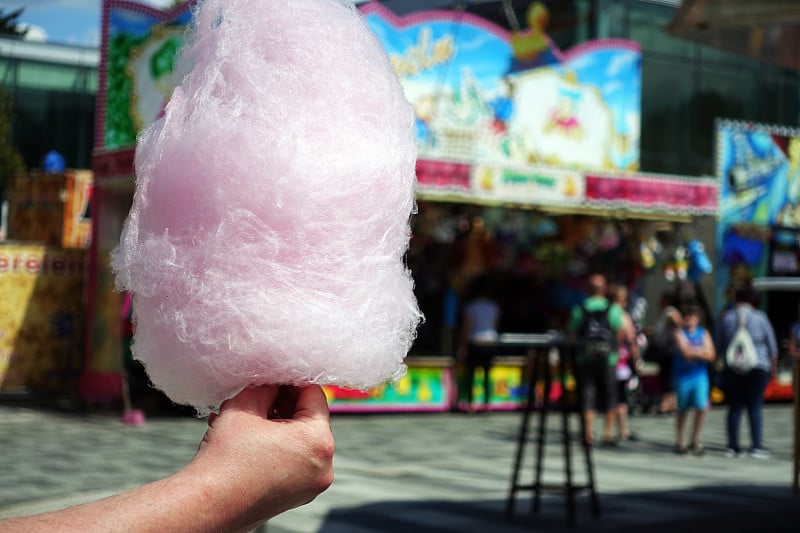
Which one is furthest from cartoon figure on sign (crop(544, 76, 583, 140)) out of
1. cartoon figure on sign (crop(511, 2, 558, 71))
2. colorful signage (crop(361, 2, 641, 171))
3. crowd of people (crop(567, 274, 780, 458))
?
crowd of people (crop(567, 274, 780, 458))

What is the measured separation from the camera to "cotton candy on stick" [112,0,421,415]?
142cm

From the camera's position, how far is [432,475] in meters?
9.30

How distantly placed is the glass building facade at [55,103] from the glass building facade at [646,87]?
17 millimetres

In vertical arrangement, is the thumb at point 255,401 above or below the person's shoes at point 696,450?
above

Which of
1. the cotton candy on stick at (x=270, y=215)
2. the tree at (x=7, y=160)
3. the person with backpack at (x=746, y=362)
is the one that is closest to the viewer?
the cotton candy on stick at (x=270, y=215)

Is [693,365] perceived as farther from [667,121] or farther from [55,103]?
[667,121]

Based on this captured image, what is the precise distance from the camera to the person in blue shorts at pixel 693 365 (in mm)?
10945

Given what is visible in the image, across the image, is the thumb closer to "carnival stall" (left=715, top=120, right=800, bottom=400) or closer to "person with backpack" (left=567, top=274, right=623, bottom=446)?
"person with backpack" (left=567, top=274, right=623, bottom=446)

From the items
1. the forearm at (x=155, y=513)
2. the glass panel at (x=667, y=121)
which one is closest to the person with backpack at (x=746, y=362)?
the glass panel at (x=667, y=121)

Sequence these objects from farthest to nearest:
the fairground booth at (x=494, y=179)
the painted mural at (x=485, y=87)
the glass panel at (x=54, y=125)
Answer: the glass panel at (x=54, y=125)
the fairground booth at (x=494, y=179)
the painted mural at (x=485, y=87)

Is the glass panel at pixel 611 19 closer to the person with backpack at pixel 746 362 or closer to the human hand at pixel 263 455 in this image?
the person with backpack at pixel 746 362

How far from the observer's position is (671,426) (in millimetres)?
14234

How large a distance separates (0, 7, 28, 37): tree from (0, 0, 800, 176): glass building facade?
6.92m

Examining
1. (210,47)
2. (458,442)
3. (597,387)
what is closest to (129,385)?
(458,442)
